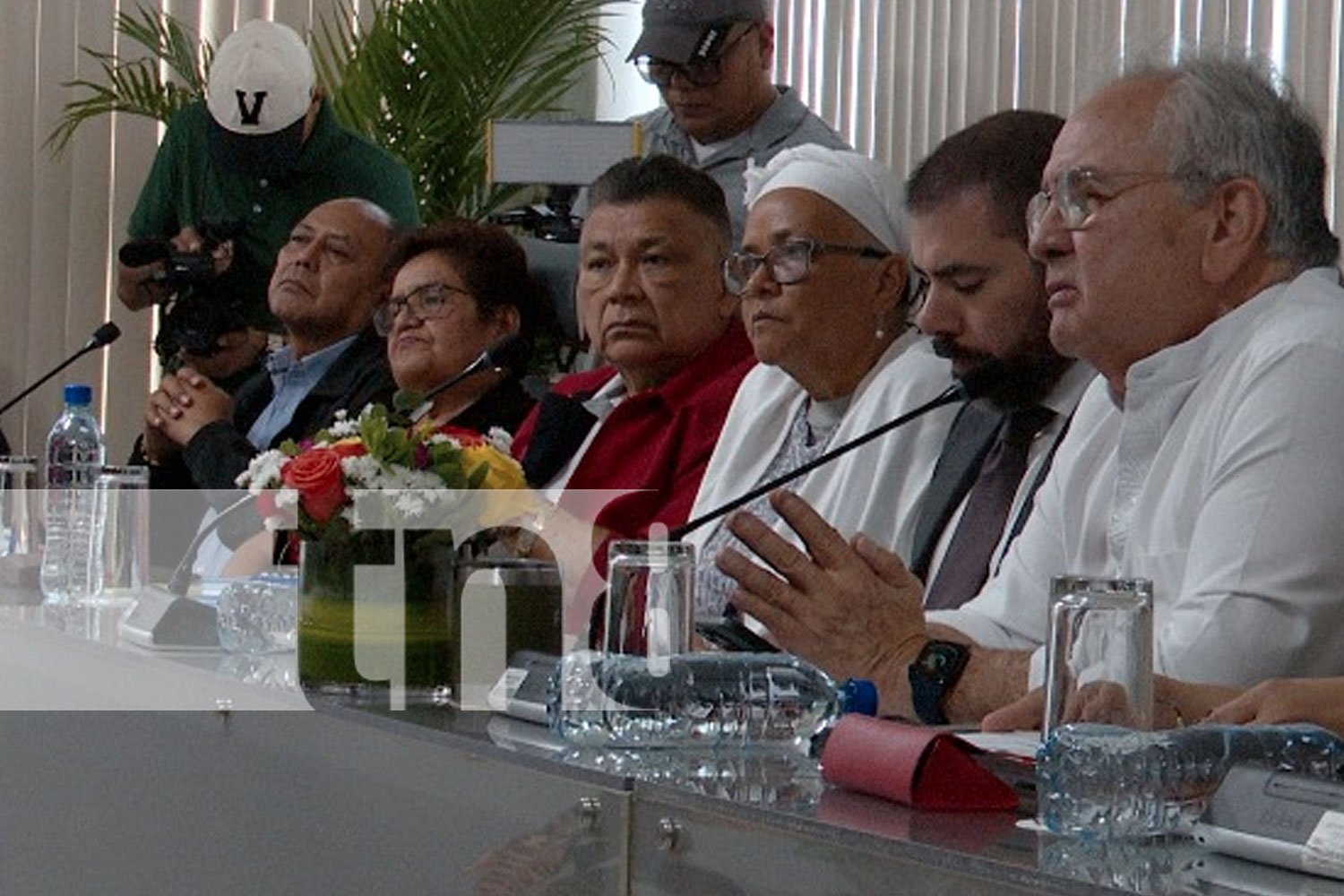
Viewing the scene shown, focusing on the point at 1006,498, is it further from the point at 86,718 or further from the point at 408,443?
the point at 86,718

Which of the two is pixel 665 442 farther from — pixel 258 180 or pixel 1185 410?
pixel 258 180

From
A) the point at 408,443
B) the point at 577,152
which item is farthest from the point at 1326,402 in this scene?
the point at 577,152

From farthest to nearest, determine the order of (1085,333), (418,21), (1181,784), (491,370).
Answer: (418,21), (491,370), (1085,333), (1181,784)

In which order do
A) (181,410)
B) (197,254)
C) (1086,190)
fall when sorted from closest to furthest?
(1086,190) < (181,410) < (197,254)

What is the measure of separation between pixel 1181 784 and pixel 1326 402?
787mm

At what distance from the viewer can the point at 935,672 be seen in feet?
6.60

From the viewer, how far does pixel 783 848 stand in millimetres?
1302

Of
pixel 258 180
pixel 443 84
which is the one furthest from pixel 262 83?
pixel 443 84

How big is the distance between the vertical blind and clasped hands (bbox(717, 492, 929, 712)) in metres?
4.19

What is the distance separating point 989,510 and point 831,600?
49 cm

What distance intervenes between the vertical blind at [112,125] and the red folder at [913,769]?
15.9 ft

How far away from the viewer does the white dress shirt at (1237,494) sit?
1.93 metres

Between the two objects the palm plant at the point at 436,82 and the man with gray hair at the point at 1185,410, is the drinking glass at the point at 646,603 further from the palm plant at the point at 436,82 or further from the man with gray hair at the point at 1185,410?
the palm plant at the point at 436,82

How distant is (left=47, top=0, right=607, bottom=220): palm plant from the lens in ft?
20.0
